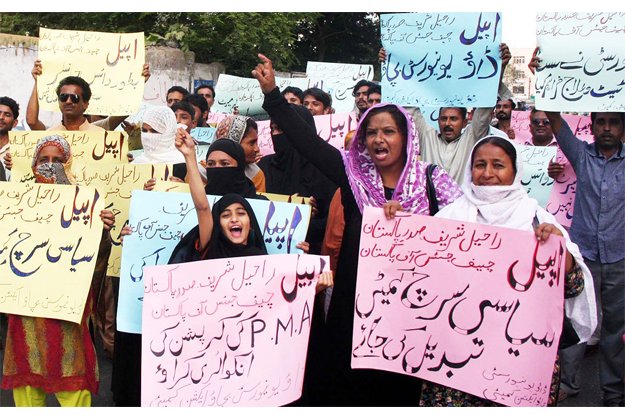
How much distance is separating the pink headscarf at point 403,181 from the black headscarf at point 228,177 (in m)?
0.92

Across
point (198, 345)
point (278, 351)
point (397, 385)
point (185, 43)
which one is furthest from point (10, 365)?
point (185, 43)

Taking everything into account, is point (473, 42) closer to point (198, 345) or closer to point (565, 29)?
point (565, 29)

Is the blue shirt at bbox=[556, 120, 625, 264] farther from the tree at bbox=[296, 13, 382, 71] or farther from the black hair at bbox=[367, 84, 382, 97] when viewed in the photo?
the tree at bbox=[296, 13, 382, 71]

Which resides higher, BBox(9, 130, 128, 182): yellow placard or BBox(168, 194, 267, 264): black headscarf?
BBox(9, 130, 128, 182): yellow placard

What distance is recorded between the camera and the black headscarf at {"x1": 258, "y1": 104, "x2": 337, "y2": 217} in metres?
4.73

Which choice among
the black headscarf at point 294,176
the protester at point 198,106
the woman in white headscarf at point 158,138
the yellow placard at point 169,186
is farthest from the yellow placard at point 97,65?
the yellow placard at point 169,186

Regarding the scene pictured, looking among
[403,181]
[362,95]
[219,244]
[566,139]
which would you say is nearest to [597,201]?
[566,139]

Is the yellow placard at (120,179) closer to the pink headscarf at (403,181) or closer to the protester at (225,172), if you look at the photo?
the protester at (225,172)

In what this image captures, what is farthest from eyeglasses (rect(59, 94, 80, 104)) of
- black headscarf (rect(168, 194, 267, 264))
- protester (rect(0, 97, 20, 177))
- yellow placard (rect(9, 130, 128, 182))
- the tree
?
the tree

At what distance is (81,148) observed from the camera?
4.97 m

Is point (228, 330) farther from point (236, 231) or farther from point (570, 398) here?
point (570, 398)

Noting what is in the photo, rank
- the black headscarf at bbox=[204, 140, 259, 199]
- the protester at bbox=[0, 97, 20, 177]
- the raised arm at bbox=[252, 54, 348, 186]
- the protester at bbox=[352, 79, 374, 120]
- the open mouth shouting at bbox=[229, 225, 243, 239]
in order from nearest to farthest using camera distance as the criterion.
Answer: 1. the raised arm at bbox=[252, 54, 348, 186]
2. the open mouth shouting at bbox=[229, 225, 243, 239]
3. the black headscarf at bbox=[204, 140, 259, 199]
4. the protester at bbox=[0, 97, 20, 177]
5. the protester at bbox=[352, 79, 374, 120]

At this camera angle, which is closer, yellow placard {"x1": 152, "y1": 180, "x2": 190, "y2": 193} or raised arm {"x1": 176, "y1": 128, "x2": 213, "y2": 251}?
raised arm {"x1": 176, "y1": 128, "x2": 213, "y2": 251}

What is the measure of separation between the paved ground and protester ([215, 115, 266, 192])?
1681 mm
